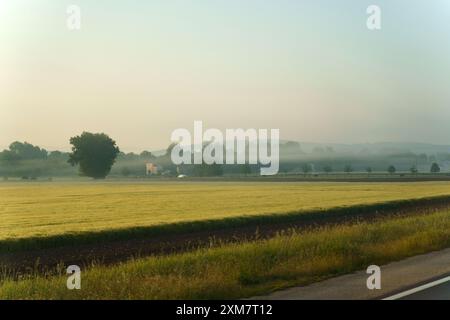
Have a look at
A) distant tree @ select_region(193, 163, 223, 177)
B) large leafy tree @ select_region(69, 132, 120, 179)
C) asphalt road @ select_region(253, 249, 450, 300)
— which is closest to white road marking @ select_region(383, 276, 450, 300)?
asphalt road @ select_region(253, 249, 450, 300)

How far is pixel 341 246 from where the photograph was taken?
16.1 meters

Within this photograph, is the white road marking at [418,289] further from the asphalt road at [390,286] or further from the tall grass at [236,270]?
the tall grass at [236,270]

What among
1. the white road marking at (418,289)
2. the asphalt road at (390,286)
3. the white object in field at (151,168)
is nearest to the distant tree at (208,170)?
the white object in field at (151,168)

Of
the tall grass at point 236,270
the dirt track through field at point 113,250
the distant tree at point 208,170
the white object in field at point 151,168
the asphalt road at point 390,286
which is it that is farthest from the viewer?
the white object in field at point 151,168

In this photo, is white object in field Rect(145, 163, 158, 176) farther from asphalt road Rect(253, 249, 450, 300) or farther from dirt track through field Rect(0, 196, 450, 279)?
asphalt road Rect(253, 249, 450, 300)

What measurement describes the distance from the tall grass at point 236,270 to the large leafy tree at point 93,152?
107059mm

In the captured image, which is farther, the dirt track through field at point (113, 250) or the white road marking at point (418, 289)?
the dirt track through field at point (113, 250)

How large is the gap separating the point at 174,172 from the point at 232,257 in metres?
132

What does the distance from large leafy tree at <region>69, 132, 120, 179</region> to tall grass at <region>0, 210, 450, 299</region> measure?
107m

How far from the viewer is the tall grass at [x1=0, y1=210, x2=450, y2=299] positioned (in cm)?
1072

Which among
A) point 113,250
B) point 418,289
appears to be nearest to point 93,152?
point 113,250

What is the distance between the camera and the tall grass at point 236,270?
1072 cm
